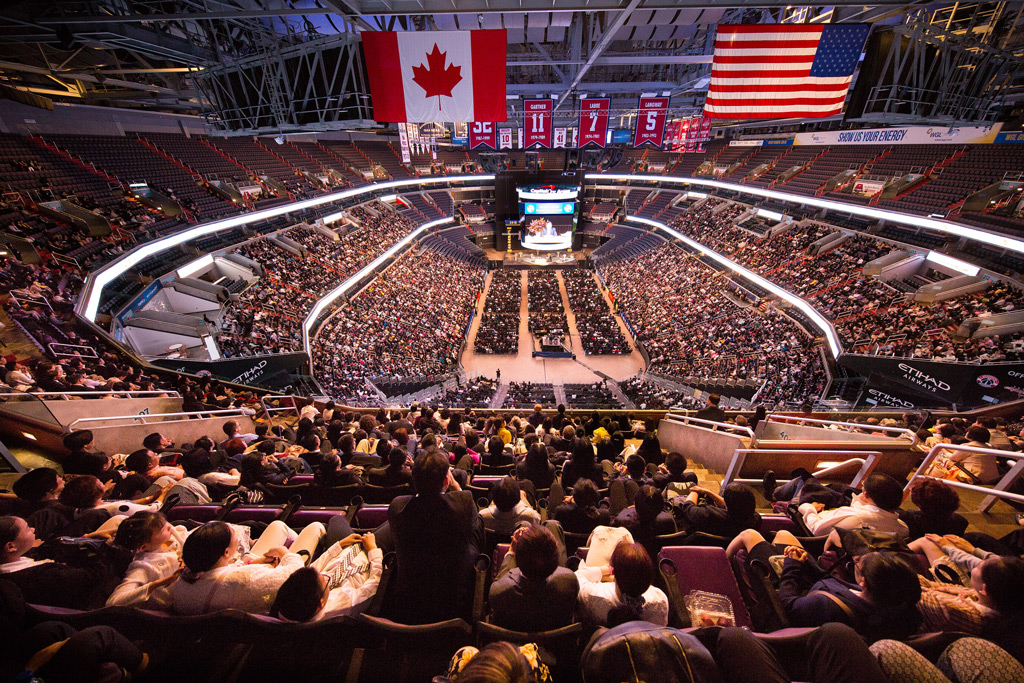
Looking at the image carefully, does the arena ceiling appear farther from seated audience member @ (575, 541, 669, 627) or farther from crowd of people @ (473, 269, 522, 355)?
crowd of people @ (473, 269, 522, 355)

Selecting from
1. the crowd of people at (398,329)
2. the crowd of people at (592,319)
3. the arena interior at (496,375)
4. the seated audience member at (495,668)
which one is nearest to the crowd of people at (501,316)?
the arena interior at (496,375)

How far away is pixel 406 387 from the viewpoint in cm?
1745

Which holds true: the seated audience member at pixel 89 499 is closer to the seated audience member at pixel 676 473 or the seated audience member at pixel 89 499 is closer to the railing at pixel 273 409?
the seated audience member at pixel 676 473

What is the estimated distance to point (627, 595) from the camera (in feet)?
6.97

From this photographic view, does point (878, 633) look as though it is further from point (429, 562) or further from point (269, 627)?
point (269, 627)

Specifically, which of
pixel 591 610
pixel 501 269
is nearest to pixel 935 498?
pixel 591 610

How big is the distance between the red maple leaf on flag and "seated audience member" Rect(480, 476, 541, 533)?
731 cm

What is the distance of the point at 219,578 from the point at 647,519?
9.26ft

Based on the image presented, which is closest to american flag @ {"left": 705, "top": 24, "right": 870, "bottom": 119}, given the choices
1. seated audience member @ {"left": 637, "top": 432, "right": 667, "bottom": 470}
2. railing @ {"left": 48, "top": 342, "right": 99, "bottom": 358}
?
seated audience member @ {"left": 637, "top": 432, "right": 667, "bottom": 470}

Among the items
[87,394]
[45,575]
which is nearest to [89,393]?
[87,394]

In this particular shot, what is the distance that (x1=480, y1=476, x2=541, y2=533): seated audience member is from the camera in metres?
3.16

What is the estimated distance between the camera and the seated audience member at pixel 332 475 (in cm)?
386

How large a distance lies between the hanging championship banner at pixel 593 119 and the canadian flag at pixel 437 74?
36.2 feet

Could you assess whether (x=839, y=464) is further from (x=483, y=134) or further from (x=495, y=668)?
(x=483, y=134)
